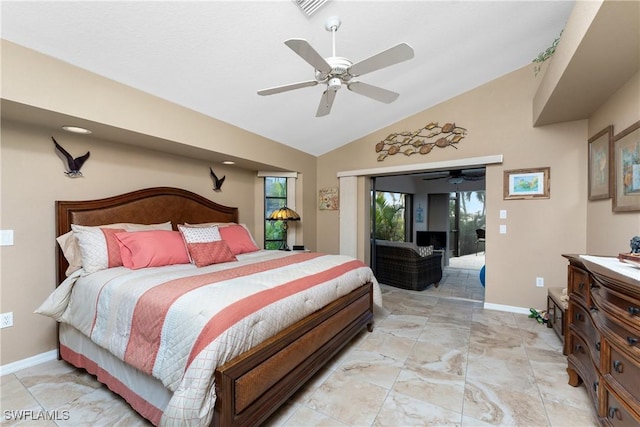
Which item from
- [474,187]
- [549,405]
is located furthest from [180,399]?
[474,187]

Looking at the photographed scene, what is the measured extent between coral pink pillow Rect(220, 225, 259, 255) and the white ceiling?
132cm

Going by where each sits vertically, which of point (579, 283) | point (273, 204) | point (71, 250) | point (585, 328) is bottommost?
point (585, 328)

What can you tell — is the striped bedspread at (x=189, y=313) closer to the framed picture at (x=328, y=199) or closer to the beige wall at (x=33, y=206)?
the beige wall at (x=33, y=206)

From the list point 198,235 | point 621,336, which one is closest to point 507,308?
point 621,336

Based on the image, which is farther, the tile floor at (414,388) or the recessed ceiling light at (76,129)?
the recessed ceiling light at (76,129)

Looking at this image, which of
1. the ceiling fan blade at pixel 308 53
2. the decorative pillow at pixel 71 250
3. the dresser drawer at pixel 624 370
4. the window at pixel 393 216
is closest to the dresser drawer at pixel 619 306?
the dresser drawer at pixel 624 370

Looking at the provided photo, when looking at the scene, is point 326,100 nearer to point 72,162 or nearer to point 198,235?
point 198,235

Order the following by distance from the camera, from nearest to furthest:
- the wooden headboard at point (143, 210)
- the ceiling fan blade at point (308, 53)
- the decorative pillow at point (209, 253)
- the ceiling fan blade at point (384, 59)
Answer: the ceiling fan blade at point (308, 53) < the ceiling fan blade at point (384, 59) < the wooden headboard at point (143, 210) < the decorative pillow at point (209, 253)

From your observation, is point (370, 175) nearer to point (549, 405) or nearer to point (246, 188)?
point (246, 188)

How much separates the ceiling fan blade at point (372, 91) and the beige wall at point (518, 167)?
210 centimetres

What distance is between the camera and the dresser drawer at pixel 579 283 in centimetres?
180

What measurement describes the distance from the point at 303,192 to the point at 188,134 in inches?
85.6

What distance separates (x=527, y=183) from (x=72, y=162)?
4.96m

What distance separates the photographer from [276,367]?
162cm
